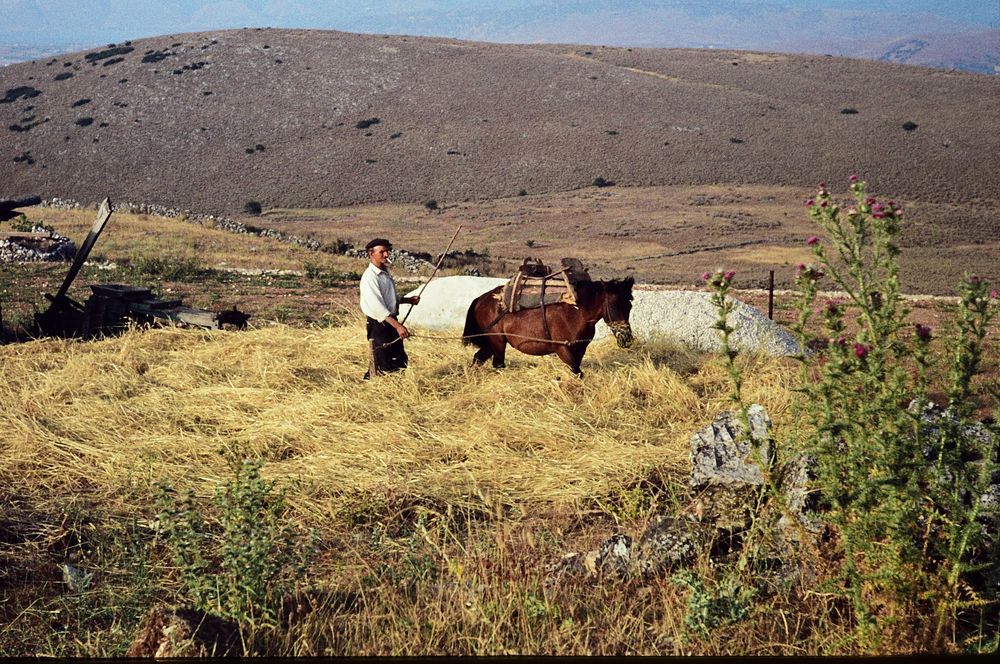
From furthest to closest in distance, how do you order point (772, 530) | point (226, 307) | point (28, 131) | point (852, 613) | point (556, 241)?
point (28, 131)
point (556, 241)
point (226, 307)
point (772, 530)
point (852, 613)

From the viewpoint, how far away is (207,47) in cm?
6844

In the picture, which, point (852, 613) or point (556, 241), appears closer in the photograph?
point (852, 613)

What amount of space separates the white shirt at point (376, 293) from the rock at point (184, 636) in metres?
3.49

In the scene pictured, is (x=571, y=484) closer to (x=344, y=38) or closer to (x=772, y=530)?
(x=772, y=530)

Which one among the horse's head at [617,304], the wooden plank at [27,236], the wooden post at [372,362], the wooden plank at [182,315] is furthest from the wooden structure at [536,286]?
the wooden plank at [27,236]

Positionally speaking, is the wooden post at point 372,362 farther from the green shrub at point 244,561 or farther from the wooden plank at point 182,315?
the wooden plank at point 182,315

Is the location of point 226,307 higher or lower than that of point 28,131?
lower

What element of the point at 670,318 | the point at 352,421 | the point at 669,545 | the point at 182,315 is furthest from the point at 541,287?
the point at 182,315

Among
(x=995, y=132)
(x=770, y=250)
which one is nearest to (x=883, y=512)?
(x=770, y=250)

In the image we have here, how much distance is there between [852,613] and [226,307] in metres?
11.8

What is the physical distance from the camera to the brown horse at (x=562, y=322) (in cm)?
607

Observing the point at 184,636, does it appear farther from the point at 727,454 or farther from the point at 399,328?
the point at 399,328

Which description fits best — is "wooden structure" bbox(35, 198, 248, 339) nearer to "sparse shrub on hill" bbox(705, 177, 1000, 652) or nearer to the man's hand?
the man's hand

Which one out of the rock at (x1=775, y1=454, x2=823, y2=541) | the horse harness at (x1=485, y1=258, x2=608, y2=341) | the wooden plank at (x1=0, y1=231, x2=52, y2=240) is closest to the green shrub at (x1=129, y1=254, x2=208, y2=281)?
the wooden plank at (x1=0, y1=231, x2=52, y2=240)
